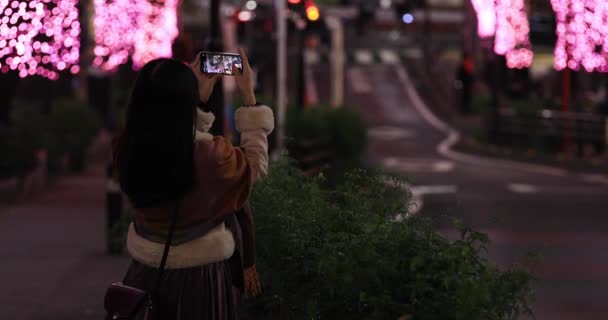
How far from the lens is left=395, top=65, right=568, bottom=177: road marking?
2939cm

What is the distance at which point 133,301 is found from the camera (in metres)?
5.23

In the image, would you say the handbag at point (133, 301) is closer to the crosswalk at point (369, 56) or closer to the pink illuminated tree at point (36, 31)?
the pink illuminated tree at point (36, 31)

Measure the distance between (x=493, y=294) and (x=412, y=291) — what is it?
374 millimetres

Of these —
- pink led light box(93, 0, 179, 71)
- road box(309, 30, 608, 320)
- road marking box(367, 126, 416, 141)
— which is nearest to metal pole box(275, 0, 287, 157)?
road box(309, 30, 608, 320)

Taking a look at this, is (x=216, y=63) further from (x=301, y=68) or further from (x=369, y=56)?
(x=369, y=56)

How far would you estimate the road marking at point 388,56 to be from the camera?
76100 mm

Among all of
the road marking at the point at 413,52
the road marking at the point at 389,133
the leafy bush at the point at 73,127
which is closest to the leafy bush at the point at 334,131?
the leafy bush at the point at 73,127

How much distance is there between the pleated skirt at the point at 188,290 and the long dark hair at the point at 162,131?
14.1 inches

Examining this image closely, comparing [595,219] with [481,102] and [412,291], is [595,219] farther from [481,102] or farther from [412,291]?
[481,102]

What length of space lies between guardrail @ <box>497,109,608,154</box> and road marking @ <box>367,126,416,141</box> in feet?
21.4

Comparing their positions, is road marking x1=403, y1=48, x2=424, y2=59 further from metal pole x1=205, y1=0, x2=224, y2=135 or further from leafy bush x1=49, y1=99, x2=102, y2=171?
metal pole x1=205, y1=0, x2=224, y2=135

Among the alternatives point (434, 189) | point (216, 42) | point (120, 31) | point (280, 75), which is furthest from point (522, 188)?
point (216, 42)

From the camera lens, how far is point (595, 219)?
1848 cm

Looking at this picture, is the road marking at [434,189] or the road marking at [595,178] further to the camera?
the road marking at [595,178]
